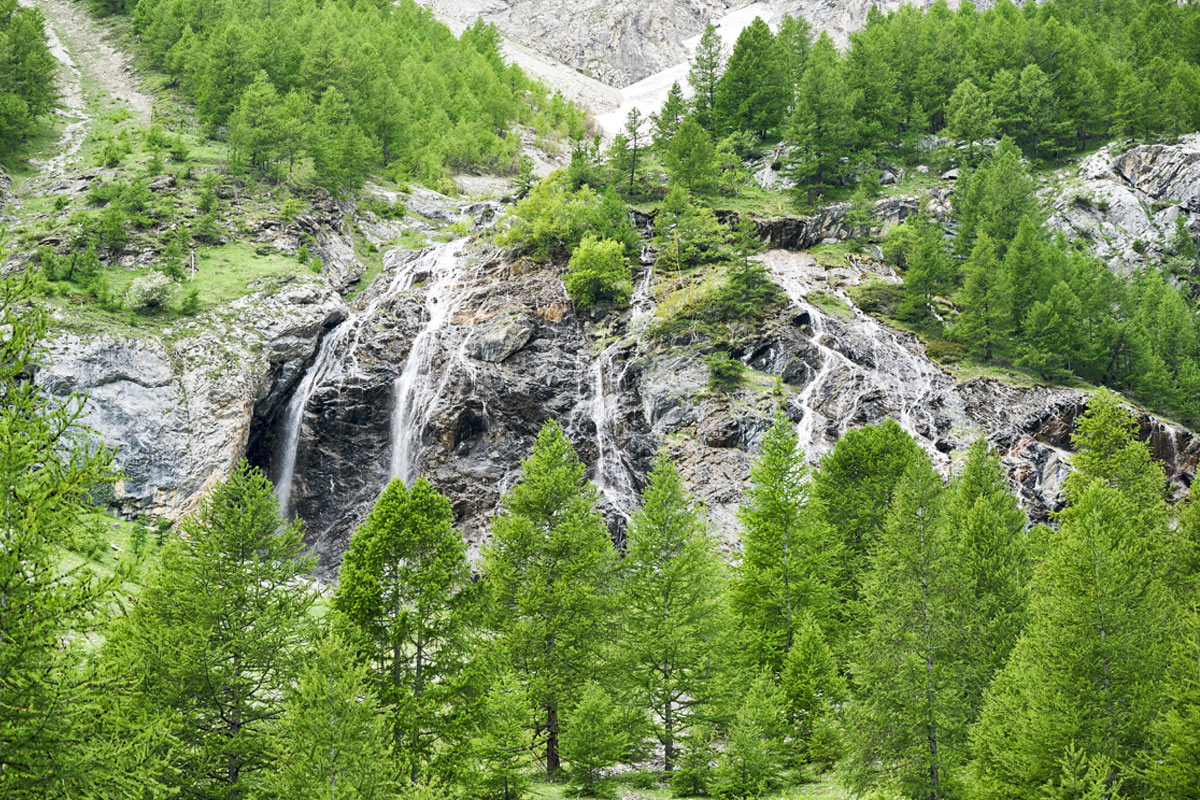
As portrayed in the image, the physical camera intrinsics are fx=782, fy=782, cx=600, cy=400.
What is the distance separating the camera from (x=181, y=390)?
45.3m

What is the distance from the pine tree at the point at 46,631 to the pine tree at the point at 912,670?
1645cm

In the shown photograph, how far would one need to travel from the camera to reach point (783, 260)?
6222cm

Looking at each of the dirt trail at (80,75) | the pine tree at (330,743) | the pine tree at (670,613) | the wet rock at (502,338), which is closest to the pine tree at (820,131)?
the wet rock at (502,338)

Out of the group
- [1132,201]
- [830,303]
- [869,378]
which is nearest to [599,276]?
[830,303]

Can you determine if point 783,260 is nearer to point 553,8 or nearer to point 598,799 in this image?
point 598,799

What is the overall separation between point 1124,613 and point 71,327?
50.3 metres

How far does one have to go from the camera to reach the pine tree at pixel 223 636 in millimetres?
16141

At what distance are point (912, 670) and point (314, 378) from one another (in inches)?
1604

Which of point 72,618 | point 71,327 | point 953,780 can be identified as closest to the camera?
point 72,618

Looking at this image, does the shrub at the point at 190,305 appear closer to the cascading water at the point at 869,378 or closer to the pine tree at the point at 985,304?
the cascading water at the point at 869,378

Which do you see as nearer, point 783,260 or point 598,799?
point 598,799

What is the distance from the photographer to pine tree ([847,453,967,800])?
19641 mm

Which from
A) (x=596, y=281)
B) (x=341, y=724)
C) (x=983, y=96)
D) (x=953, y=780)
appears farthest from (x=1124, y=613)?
(x=983, y=96)

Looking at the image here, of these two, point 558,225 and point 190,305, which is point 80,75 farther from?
point 558,225
